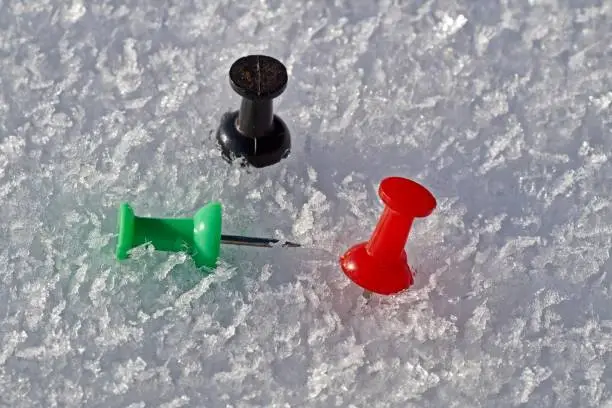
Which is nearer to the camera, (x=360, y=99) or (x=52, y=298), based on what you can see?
(x=52, y=298)

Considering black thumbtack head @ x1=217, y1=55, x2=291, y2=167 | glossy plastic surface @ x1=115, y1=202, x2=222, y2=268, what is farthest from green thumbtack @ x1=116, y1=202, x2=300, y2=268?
black thumbtack head @ x1=217, y1=55, x2=291, y2=167

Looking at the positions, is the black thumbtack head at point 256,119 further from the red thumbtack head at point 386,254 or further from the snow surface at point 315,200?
the red thumbtack head at point 386,254

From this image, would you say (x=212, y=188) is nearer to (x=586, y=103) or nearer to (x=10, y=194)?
(x=10, y=194)

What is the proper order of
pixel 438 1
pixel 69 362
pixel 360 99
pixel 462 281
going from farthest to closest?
pixel 438 1 < pixel 360 99 < pixel 462 281 < pixel 69 362

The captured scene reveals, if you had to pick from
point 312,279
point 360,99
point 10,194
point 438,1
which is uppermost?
point 438,1

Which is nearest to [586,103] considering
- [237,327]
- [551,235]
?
[551,235]

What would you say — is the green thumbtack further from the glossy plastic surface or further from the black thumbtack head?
the black thumbtack head

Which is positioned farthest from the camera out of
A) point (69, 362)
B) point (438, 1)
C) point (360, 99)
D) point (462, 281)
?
point (438, 1)

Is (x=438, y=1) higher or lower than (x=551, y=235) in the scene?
higher
